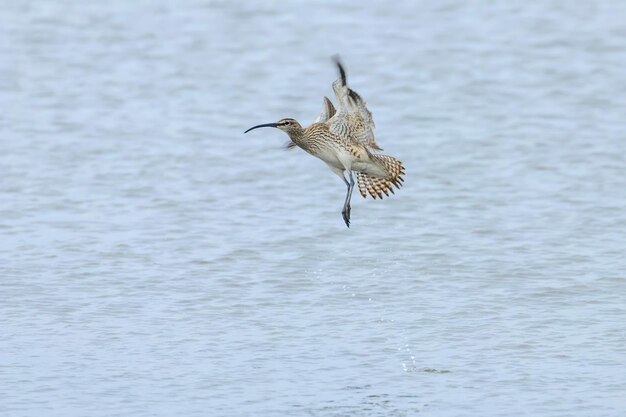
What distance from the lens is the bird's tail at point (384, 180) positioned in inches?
451

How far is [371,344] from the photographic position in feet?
37.6

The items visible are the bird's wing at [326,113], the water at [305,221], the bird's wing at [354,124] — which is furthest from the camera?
the bird's wing at [326,113]

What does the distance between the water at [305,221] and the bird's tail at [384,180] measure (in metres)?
0.96

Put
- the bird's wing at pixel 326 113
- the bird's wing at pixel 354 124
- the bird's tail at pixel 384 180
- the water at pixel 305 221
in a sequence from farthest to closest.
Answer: the bird's wing at pixel 326 113
the bird's tail at pixel 384 180
the bird's wing at pixel 354 124
the water at pixel 305 221

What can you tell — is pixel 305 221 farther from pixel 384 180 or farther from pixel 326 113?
pixel 326 113

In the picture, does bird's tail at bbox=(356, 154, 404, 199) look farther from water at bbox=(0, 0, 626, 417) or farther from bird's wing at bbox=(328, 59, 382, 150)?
water at bbox=(0, 0, 626, 417)

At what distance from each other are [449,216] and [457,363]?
4534 millimetres

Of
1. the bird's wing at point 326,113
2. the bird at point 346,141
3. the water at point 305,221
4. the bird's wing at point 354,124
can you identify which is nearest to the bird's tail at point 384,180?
the bird at point 346,141

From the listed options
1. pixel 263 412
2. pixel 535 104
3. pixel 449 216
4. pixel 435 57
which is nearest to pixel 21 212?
pixel 449 216

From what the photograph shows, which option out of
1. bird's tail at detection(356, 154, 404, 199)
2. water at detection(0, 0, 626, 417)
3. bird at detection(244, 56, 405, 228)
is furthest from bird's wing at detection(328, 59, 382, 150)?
water at detection(0, 0, 626, 417)

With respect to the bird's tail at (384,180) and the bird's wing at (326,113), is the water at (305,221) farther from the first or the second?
the bird's wing at (326,113)

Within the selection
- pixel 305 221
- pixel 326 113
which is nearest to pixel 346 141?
pixel 326 113

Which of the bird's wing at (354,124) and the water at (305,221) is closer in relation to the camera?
the water at (305,221)

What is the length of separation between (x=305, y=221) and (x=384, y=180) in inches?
132
